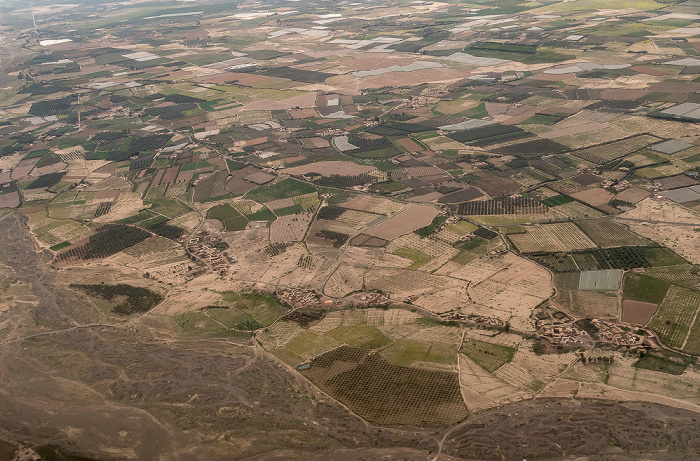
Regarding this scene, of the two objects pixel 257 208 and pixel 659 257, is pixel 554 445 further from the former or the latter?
pixel 257 208

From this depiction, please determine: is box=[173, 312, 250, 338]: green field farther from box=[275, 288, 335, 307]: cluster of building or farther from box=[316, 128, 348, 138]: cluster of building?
box=[316, 128, 348, 138]: cluster of building

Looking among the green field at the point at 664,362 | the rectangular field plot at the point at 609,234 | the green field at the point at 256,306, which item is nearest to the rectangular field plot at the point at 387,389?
the green field at the point at 256,306

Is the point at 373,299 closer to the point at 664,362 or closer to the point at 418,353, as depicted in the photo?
the point at 418,353

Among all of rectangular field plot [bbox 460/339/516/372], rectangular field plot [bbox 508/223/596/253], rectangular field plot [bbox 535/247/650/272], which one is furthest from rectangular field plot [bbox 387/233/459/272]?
rectangular field plot [bbox 460/339/516/372]

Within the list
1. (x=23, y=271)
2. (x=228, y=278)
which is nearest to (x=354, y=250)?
(x=228, y=278)

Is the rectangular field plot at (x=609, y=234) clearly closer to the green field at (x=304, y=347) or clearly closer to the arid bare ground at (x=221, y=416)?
the arid bare ground at (x=221, y=416)
